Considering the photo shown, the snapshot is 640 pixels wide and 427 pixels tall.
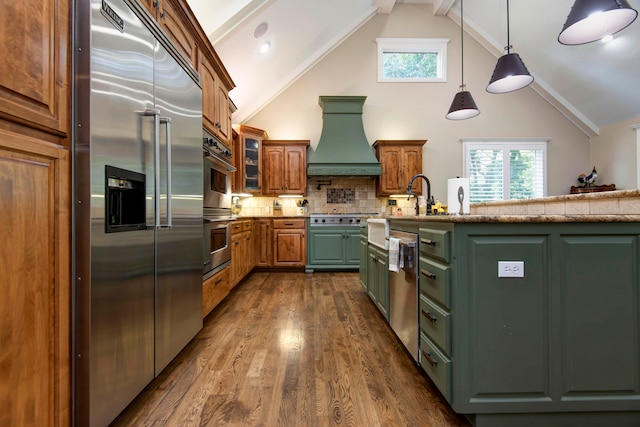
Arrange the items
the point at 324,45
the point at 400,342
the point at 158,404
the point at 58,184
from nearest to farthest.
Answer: the point at 58,184 → the point at 158,404 → the point at 400,342 → the point at 324,45

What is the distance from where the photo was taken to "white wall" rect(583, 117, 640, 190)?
5.07 m

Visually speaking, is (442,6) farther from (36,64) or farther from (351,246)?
(36,64)

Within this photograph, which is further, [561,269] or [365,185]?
[365,185]

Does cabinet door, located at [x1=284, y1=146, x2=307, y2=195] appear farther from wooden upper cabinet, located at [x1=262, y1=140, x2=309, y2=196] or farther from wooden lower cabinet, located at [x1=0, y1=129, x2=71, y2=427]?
wooden lower cabinet, located at [x1=0, y1=129, x2=71, y2=427]

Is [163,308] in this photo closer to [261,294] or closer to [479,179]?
[261,294]

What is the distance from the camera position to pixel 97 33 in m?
1.15

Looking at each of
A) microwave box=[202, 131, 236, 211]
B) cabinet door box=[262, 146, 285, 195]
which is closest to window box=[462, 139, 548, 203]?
cabinet door box=[262, 146, 285, 195]

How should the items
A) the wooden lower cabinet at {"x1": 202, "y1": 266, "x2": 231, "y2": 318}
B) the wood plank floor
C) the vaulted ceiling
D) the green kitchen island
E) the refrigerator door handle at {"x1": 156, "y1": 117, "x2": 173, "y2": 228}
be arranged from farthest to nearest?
the vaulted ceiling → the wooden lower cabinet at {"x1": 202, "y1": 266, "x2": 231, "y2": 318} → the refrigerator door handle at {"x1": 156, "y1": 117, "x2": 173, "y2": 228} → the wood plank floor → the green kitchen island

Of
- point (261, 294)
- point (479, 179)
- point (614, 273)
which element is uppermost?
point (479, 179)

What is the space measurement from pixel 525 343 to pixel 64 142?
6.44 feet

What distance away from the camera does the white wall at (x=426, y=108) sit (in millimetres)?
5617

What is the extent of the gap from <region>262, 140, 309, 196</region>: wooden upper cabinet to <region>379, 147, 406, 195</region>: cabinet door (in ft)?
4.41

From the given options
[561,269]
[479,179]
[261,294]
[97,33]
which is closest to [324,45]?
[479,179]

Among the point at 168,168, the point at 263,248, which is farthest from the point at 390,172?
the point at 168,168
